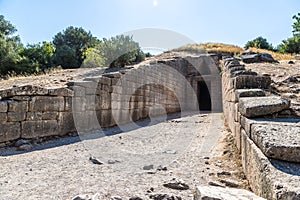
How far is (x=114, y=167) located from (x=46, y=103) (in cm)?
230

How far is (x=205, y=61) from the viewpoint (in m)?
14.5

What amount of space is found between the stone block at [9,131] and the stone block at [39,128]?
8 cm

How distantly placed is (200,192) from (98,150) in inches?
104

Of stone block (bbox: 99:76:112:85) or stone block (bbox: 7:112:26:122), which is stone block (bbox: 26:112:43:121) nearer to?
stone block (bbox: 7:112:26:122)

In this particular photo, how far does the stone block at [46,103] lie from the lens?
4.43 meters

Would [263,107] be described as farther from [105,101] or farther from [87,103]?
[105,101]

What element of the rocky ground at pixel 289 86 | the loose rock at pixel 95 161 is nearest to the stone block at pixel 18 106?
the loose rock at pixel 95 161

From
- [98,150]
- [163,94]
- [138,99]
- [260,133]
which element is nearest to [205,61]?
[163,94]

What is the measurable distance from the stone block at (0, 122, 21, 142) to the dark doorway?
11822mm

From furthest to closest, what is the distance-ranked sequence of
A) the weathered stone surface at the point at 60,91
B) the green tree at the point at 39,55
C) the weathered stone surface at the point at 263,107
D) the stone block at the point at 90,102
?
1. the green tree at the point at 39,55
2. the stone block at the point at 90,102
3. the weathered stone surface at the point at 60,91
4. the weathered stone surface at the point at 263,107

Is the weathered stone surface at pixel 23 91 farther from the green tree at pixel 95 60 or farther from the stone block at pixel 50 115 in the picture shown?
the green tree at pixel 95 60

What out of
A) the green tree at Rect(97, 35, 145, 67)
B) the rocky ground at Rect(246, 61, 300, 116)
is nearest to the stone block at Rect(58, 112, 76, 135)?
the rocky ground at Rect(246, 61, 300, 116)

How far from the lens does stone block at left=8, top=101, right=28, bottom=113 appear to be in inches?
162

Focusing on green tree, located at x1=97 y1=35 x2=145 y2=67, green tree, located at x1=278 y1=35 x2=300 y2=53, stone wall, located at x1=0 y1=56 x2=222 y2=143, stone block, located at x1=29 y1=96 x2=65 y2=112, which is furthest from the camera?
green tree, located at x1=278 y1=35 x2=300 y2=53
